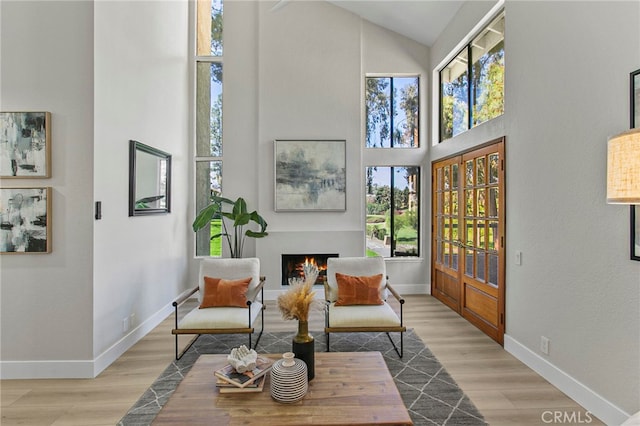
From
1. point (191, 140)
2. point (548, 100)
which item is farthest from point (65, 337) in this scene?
point (548, 100)

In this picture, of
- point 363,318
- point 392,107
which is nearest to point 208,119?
point 392,107

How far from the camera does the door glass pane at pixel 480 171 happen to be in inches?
163

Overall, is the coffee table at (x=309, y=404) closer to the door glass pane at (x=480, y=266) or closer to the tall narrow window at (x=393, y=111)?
the door glass pane at (x=480, y=266)

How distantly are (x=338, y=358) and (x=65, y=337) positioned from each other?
2437 millimetres

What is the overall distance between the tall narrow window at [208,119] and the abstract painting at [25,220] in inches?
114

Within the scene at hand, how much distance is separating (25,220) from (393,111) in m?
5.21

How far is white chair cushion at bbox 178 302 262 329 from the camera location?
3.27m

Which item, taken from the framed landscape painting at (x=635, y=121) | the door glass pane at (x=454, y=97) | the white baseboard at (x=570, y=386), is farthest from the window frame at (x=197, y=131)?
the framed landscape painting at (x=635, y=121)

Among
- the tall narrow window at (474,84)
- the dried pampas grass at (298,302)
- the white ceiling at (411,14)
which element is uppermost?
the white ceiling at (411,14)

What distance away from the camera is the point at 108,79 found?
10.7 ft

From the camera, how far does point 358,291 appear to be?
3.70 meters

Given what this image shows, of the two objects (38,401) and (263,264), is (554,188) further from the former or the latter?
(38,401)

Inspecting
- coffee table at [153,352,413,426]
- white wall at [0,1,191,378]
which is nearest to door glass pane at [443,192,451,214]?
coffee table at [153,352,413,426]

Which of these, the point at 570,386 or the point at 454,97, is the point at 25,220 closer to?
the point at 570,386
